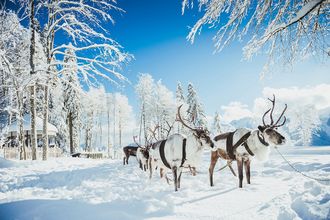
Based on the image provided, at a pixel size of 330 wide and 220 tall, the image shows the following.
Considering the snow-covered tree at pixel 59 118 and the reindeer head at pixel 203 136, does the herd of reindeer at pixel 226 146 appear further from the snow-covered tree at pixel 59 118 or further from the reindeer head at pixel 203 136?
the snow-covered tree at pixel 59 118

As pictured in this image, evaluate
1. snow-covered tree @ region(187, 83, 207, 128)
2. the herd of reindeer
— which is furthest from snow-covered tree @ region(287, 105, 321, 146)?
the herd of reindeer

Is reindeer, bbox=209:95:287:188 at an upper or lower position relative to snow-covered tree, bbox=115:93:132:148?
lower

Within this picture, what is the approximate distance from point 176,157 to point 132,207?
260 cm

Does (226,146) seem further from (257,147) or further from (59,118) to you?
(59,118)

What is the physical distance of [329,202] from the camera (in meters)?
4.03

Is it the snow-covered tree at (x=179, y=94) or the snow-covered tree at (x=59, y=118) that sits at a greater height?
the snow-covered tree at (x=179, y=94)

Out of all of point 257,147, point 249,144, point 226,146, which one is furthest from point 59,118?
point 257,147

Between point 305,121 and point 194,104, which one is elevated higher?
point 194,104

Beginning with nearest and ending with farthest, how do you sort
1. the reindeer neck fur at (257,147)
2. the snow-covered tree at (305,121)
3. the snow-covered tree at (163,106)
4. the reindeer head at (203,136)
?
the reindeer head at (203,136) < the reindeer neck fur at (257,147) < the snow-covered tree at (163,106) < the snow-covered tree at (305,121)

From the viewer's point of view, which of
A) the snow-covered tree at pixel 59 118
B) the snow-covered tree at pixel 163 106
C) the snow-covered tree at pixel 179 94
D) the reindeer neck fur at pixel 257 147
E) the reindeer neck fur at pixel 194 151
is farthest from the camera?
the snow-covered tree at pixel 179 94

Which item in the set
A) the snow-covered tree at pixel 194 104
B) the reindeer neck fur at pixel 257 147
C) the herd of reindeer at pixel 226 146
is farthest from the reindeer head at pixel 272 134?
the snow-covered tree at pixel 194 104

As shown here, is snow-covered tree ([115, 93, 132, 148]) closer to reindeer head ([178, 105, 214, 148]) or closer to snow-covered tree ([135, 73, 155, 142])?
snow-covered tree ([135, 73, 155, 142])

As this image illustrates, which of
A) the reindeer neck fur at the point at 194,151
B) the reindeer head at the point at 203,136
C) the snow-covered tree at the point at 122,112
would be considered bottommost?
the reindeer neck fur at the point at 194,151

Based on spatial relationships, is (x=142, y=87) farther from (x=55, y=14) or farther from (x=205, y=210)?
(x=205, y=210)
